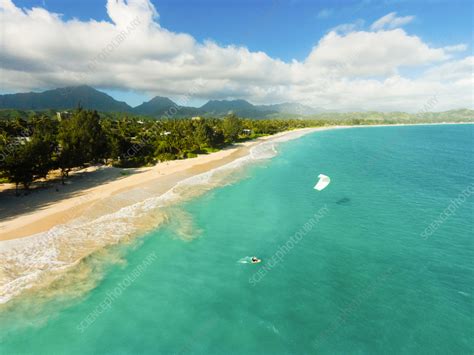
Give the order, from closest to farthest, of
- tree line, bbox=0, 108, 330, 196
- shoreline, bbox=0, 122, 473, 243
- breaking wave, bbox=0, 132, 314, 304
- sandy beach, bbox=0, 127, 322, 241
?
breaking wave, bbox=0, 132, 314, 304, shoreline, bbox=0, 122, 473, 243, sandy beach, bbox=0, 127, 322, 241, tree line, bbox=0, 108, 330, 196

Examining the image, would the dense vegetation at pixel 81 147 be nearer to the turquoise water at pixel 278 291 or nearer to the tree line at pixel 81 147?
the tree line at pixel 81 147

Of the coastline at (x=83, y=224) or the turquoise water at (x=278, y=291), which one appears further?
the coastline at (x=83, y=224)

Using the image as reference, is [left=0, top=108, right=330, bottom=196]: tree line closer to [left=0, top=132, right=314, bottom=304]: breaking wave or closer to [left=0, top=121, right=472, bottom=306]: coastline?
[left=0, top=121, right=472, bottom=306]: coastline

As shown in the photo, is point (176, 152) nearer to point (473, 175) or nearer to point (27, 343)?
point (27, 343)

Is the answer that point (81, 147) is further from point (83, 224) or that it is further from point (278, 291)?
point (278, 291)

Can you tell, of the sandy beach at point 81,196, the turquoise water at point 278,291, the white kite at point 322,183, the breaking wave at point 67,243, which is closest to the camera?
the turquoise water at point 278,291

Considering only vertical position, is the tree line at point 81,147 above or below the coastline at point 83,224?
above

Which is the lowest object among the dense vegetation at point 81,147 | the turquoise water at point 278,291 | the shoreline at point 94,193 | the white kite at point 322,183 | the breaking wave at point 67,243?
the turquoise water at point 278,291

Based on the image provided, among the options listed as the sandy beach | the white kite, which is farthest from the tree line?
the white kite

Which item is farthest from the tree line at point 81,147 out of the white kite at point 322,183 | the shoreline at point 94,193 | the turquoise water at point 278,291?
the white kite at point 322,183
